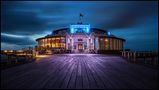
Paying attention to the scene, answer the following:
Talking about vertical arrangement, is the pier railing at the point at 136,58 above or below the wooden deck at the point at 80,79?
above

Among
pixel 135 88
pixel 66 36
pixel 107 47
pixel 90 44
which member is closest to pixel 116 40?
pixel 107 47

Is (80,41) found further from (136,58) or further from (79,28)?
(136,58)

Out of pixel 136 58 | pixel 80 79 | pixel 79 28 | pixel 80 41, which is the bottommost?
pixel 136 58

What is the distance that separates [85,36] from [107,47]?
10.0 metres

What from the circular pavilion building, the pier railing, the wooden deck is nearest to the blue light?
the circular pavilion building

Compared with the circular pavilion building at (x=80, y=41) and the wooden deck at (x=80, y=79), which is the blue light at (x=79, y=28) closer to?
the circular pavilion building at (x=80, y=41)

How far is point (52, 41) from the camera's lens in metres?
60.4

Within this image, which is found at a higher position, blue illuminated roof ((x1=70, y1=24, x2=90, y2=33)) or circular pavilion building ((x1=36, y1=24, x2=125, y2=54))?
blue illuminated roof ((x1=70, y1=24, x2=90, y2=33))

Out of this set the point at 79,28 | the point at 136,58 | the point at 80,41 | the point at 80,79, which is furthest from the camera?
the point at 79,28

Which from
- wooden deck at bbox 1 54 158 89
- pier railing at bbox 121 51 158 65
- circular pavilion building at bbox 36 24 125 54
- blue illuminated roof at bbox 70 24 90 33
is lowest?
wooden deck at bbox 1 54 158 89

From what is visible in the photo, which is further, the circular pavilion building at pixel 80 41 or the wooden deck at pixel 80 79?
the circular pavilion building at pixel 80 41

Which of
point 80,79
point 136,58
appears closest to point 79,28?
point 136,58

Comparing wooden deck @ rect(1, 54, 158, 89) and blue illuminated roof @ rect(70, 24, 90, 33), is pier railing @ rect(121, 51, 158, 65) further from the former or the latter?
blue illuminated roof @ rect(70, 24, 90, 33)

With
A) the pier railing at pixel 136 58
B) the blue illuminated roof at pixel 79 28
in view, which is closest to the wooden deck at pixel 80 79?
the pier railing at pixel 136 58
